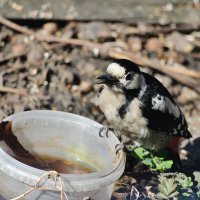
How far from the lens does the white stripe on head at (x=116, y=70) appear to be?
3.99 metres

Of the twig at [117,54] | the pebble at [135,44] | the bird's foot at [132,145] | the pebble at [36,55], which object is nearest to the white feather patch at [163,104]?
the bird's foot at [132,145]

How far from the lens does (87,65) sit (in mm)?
5559

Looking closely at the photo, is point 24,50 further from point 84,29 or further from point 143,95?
point 143,95

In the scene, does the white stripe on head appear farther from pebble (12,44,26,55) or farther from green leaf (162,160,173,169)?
pebble (12,44,26,55)

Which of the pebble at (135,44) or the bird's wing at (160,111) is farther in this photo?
the pebble at (135,44)

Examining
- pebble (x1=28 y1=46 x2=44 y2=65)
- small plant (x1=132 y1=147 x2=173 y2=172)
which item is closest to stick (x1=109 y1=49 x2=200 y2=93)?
pebble (x1=28 y1=46 x2=44 y2=65)

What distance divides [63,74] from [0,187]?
6.25ft

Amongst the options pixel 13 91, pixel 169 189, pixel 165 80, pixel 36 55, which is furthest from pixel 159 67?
pixel 169 189

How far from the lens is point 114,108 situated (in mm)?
4125

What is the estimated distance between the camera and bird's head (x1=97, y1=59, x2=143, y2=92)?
13.1 feet

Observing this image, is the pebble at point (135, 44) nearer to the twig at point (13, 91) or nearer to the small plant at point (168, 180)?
the twig at point (13, 91)

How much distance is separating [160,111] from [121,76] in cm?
41

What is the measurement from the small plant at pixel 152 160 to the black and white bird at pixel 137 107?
0.09 meters

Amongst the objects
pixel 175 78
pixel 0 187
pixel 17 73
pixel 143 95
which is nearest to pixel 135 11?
pixel 175 78
